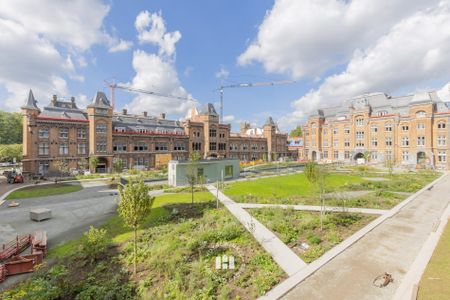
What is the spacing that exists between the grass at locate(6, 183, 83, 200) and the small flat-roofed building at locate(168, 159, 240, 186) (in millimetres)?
13864

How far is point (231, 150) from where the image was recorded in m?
70.9

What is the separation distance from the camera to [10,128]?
264ft

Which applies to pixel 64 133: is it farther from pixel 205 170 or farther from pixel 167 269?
pixel 167 269

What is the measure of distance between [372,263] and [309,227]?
4.75m

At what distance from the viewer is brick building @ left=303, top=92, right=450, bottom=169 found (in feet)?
182

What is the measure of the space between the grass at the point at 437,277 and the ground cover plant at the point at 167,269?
517cm

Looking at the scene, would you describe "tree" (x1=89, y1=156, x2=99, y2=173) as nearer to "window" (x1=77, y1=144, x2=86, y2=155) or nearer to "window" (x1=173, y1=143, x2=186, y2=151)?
"window" (x1=77, y1=144, x2=86, y2=155)

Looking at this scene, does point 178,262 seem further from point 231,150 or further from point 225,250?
point 231,150

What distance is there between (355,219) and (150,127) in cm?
5198

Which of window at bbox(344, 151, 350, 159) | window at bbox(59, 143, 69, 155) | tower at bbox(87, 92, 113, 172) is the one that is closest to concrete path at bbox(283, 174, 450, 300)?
tower at bbox(87, 92, 113, 172)

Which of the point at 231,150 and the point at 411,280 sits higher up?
the point at 231,150

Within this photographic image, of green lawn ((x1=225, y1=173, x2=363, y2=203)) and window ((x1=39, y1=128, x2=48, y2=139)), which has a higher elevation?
window ((x1=39, y1=128, x2=48, y2=139))

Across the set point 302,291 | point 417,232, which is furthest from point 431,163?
point 302,291

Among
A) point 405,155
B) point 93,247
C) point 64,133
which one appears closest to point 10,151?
point 64,133
